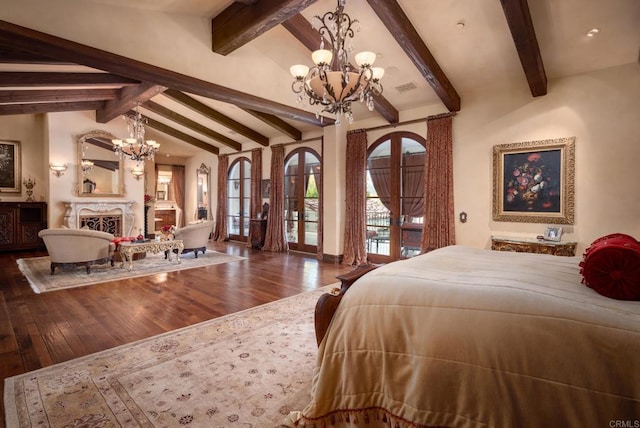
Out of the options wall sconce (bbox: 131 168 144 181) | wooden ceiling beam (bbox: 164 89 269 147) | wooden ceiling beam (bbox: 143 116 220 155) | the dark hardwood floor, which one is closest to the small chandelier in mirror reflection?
wall sconce (bbox: 131 168 144 181)

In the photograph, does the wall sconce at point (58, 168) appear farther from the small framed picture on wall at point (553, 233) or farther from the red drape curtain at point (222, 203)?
the small framed picture on wall at point (553, 233)

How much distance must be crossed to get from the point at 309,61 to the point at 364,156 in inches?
85.7

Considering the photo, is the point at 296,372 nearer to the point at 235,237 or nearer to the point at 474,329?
the point at 474,329

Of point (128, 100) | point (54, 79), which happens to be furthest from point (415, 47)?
point (128, 100)

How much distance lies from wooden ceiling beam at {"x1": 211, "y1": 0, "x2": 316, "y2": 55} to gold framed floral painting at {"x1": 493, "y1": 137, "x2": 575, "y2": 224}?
12.4ft

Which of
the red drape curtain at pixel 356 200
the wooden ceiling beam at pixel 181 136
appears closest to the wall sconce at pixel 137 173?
the wooden ceiling beam at pixel 181 136

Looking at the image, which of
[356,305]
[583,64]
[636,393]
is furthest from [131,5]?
[583,64]

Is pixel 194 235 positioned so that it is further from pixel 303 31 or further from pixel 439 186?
pixel 439 186

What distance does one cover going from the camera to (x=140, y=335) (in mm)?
3029

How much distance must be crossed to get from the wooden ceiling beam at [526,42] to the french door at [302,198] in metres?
4.54

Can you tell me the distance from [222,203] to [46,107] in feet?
15.9

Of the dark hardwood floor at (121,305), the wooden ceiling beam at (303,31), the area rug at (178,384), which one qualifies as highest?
the wooden ceiling beam at (303,31)

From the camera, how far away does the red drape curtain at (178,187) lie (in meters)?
12.0

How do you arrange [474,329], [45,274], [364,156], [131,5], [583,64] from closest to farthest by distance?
[474,329], [131,5], [583,64], [45,274], [364,156]
